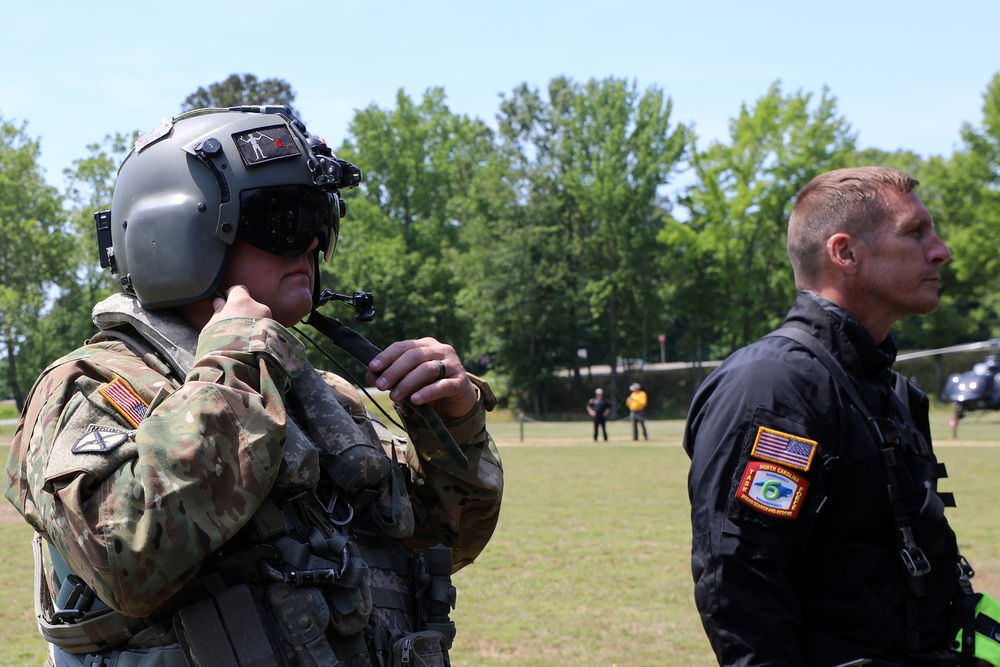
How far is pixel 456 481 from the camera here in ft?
8.95

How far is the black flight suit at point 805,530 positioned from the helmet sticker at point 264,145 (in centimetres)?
160

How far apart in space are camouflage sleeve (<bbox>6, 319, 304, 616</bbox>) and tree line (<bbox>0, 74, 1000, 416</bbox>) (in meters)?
45.4

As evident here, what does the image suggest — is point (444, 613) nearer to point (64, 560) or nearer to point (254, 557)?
point (254, 557)

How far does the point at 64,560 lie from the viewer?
7.04ft

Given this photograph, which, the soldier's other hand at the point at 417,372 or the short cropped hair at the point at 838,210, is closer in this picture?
the soldier's other hand at the point at 417,372

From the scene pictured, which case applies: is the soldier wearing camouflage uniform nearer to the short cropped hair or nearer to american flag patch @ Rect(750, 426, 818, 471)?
american flag patch @ Rect(750, 426, 818, 471)

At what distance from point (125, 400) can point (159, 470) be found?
31 cm

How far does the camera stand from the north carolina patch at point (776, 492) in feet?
9.77

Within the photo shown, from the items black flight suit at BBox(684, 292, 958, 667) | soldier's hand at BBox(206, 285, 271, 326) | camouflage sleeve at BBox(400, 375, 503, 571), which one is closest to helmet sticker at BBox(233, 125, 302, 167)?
soldier's hand at BBox(206, 285, 271, 326)

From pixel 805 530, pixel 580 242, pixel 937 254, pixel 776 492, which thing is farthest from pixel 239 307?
Answer: pixel 580 242

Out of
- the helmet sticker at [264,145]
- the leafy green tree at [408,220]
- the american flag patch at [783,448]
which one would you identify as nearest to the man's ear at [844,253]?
the american flag patch at [783,448]

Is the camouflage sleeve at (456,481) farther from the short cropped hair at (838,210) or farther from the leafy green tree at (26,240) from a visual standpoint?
the leafy green tree at (26,240)

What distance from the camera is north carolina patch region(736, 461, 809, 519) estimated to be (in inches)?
117

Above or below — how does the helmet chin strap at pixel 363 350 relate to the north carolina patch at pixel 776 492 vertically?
above
